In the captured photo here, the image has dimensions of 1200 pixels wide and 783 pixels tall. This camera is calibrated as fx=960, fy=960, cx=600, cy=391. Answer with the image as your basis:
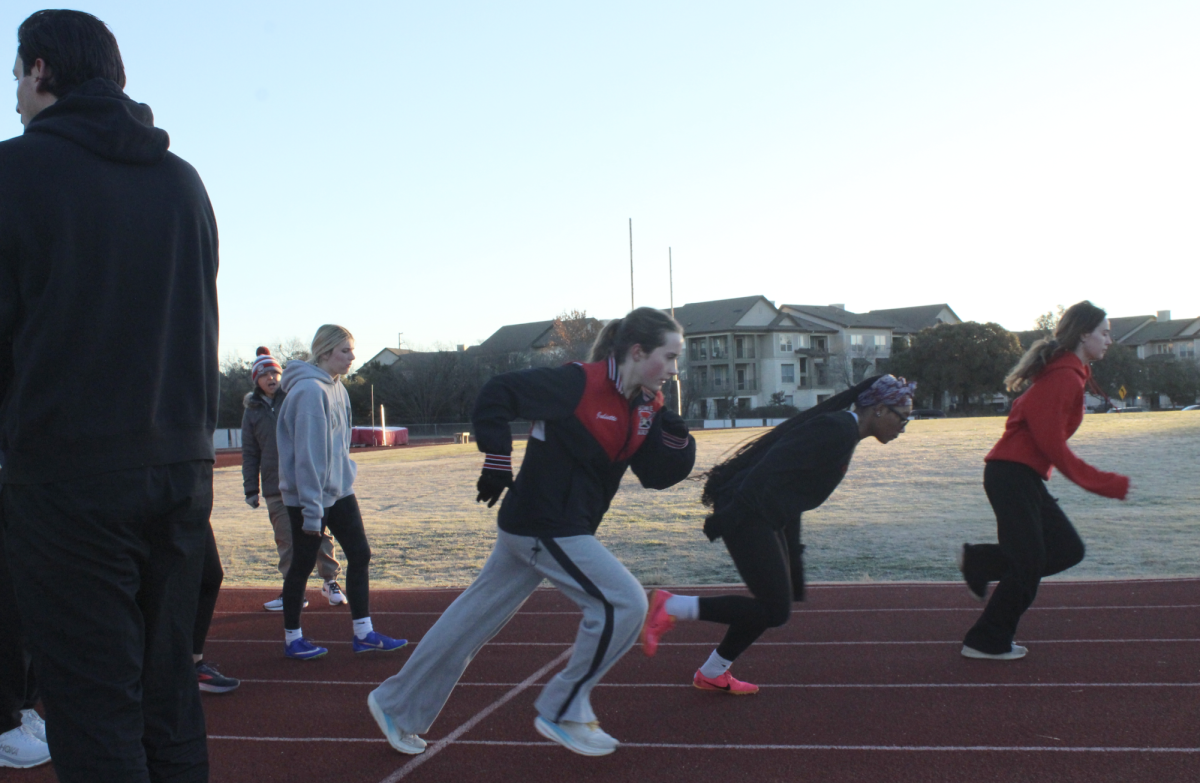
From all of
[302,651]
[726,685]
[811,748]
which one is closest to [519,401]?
[811,748]

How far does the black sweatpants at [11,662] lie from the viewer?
3.60 m

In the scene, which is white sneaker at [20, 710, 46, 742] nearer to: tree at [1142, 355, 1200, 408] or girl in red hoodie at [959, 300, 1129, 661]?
girl in red hoodie at [959, 300, 1129, 661]

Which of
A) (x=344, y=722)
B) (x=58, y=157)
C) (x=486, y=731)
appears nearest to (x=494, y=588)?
(x=486, y=731)

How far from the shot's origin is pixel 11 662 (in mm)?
3723

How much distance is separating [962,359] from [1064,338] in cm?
5020

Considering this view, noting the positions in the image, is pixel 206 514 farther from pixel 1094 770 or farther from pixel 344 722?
pixel 1094 770

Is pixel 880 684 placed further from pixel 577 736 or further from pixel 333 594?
pixel 333 594

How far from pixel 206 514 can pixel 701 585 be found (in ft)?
20.3

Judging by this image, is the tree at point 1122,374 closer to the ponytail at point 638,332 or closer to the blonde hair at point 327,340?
the blonde hair at point 327,340

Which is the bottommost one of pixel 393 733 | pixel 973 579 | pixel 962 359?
pixel 393 733

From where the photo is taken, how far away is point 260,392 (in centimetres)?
717

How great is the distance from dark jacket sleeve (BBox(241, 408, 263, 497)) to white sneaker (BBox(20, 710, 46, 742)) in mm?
3094

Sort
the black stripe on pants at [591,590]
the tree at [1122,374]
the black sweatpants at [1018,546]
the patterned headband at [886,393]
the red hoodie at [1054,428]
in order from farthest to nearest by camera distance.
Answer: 1. the tree at [1122,374]
2. the black sweatpants at [1018,546]
3. the red hoodie at [1054,428]
4. the patterned headband at [886,393]
5. the black stripe on pants at [591,590]

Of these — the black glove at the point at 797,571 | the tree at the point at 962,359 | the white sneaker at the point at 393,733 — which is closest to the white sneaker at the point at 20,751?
the white sneaker at the point at 393,733
